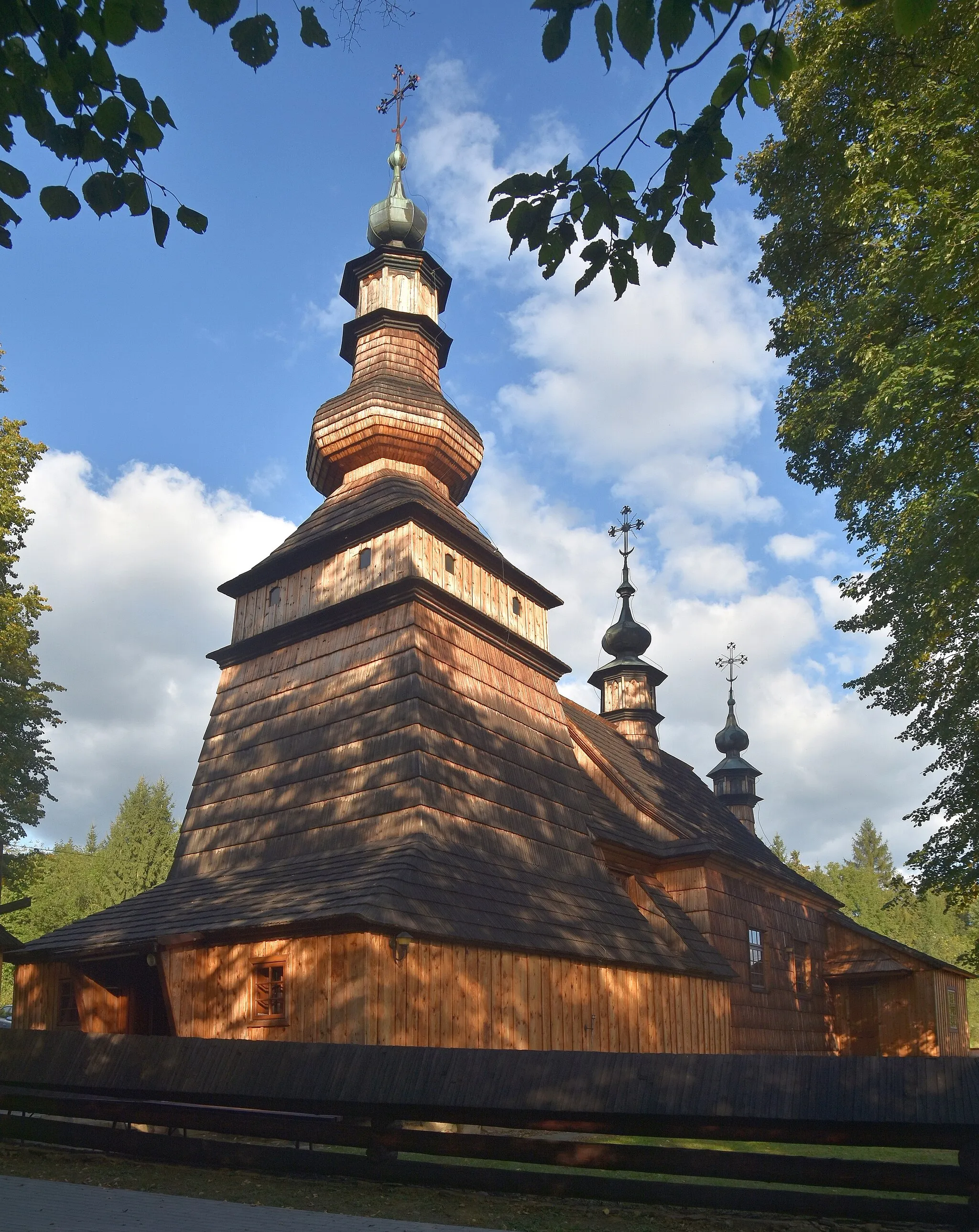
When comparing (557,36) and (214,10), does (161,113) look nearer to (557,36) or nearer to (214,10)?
(214,10)

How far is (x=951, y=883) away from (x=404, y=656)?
909 centimetres

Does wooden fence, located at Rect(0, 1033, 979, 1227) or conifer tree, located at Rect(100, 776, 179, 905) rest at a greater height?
conifer tree, located at Rect(100, 776, 179, 905)

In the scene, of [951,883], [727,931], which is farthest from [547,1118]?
[727,931]

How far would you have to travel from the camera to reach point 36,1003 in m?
15.7

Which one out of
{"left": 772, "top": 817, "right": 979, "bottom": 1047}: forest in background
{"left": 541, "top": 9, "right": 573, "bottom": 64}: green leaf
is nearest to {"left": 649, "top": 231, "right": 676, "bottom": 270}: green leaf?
{"left": 541, "top": 9, "right": 573, "bottom": 64}: green leaf

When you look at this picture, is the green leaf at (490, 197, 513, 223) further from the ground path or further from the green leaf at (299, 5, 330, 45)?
the ground path

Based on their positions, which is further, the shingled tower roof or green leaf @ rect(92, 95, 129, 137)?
the shingled tower roof

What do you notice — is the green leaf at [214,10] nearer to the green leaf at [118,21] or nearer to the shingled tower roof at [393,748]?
the green leaf at [118,21]

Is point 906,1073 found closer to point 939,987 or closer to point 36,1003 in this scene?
point 36,1003

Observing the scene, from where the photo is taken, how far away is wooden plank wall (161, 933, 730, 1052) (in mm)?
11859

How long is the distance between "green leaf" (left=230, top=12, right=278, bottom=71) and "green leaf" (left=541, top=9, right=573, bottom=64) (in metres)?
1.32

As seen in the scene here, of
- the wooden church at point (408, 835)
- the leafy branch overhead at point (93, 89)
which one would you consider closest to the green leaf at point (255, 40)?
the leafy branch overhead at point (93, 89)

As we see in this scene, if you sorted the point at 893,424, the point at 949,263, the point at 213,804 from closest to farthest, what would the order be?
the point at 949,263 → the point at 893,424 → the point at 213,804

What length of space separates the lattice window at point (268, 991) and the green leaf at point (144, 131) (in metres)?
10.4
